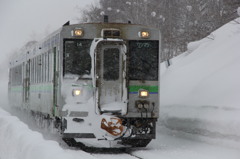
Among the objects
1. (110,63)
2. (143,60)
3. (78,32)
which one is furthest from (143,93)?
(78,32)

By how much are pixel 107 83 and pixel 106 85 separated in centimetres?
5

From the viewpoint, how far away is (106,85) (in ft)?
39.2

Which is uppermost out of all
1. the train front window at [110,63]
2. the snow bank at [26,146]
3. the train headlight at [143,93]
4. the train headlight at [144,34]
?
the train headlight at [144,34]

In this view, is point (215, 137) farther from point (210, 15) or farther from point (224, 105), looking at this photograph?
point (210, 15)

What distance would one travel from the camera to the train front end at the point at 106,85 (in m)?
11.9

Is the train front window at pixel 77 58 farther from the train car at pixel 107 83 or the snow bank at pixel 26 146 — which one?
the snow bank at pixel 26 146

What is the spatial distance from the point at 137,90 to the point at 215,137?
2.63 metres

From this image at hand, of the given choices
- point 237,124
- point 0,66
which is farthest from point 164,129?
point 0,66

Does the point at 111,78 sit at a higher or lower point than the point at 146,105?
higher

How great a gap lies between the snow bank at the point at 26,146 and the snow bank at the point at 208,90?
4453 mm

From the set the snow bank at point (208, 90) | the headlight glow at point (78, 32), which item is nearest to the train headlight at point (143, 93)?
the headlight glow at point (78, 32)

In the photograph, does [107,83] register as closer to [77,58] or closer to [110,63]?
[110,63]

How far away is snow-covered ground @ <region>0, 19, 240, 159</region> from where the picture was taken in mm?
10336

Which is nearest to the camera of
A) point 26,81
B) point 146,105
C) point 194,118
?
point 146,105
